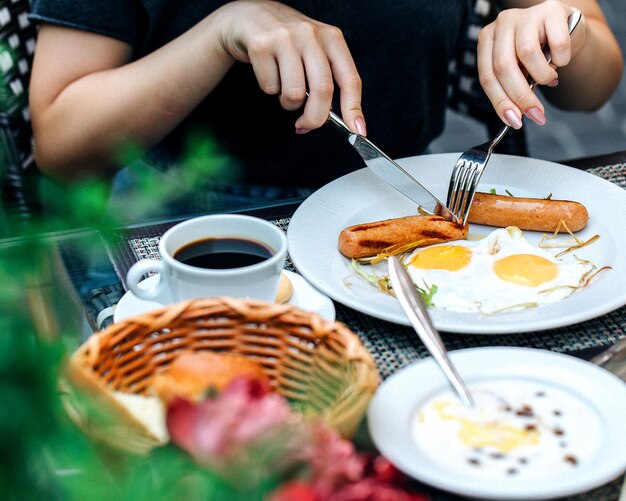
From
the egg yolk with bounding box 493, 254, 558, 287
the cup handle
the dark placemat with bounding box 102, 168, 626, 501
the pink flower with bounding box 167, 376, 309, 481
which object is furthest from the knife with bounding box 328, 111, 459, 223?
the pink flower with bounding box 167, 376, 309, 481

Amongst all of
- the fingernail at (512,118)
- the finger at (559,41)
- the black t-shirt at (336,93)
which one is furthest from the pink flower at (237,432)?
the black t-shirt at (336,93)

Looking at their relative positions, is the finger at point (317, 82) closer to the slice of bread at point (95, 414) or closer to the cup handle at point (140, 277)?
the cup handle at point (140, 277)

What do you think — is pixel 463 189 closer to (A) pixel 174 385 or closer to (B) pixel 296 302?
(B) pixel 296 302

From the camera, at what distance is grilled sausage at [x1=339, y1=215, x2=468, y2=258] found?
45.1 inches

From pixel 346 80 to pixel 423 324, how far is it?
0.53m

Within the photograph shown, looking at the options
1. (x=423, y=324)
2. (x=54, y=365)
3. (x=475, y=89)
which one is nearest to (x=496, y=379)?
(x=423, y=324)

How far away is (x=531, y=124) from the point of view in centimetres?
379

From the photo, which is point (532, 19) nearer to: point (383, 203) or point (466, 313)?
point (383, 203)

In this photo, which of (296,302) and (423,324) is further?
(296,302)

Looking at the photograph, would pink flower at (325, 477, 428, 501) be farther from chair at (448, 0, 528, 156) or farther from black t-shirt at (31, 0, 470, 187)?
chair at (448, 0, 528, 156)

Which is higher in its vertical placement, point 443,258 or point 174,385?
point 174,385

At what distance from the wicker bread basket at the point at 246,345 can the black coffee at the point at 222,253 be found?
176mm

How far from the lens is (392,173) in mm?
1286

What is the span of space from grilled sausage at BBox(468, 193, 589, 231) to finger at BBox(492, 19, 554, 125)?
0.17m
